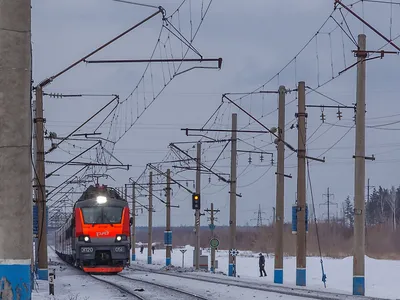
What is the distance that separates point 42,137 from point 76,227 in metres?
7.93

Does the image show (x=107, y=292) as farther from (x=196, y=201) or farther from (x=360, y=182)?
(x=196, y=201)

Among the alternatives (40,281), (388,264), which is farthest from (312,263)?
(40,281)

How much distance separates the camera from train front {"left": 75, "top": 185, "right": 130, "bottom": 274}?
3650 centimetres

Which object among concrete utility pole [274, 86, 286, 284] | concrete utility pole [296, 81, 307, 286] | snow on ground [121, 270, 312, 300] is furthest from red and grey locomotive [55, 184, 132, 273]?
snow on ground [121, 270, 312, 300]

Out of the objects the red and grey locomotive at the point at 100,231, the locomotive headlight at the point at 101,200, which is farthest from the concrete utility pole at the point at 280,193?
the locomotive headlight at the point at 101,200

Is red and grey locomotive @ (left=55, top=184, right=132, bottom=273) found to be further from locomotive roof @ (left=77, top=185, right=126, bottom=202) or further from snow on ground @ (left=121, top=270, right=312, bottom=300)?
snow on ground @ (left=121, top=270, right=312, bottom=300)

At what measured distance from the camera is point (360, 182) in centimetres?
2966

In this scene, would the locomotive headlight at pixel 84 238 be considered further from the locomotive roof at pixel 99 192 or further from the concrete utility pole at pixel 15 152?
the concrete utility pole at pixel 15 152

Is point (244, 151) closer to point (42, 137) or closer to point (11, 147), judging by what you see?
point (42, 137)

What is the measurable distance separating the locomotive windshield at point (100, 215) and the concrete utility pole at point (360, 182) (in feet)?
→ 38.0

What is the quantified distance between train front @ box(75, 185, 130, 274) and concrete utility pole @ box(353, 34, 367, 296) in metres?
11.3

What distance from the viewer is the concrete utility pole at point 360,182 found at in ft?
95.8

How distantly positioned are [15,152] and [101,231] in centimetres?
2642

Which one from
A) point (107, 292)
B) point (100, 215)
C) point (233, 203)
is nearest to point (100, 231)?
point (100, 215)
